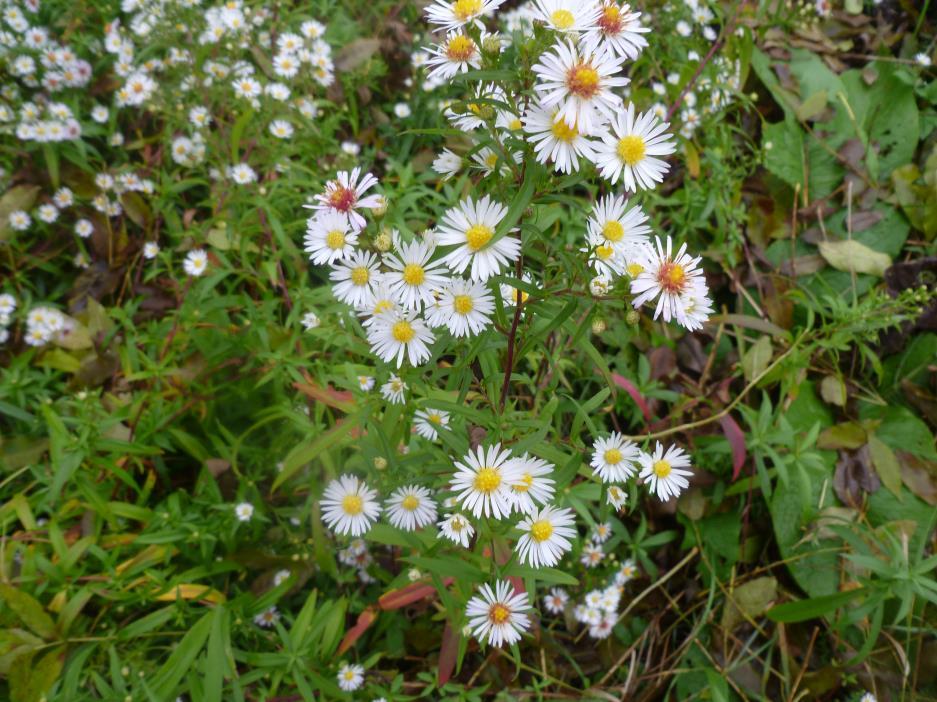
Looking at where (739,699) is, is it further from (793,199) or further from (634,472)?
(793,199)

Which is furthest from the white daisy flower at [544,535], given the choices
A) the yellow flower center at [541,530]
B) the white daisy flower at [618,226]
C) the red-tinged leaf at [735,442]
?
the red-tinged leaf at [735,442]

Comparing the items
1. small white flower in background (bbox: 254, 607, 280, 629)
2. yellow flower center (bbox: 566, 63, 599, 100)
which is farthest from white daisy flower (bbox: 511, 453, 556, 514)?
small white flower in background (bbox: 254, 607, 280, 629)

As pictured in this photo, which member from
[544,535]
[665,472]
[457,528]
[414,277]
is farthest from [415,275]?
[665,472]

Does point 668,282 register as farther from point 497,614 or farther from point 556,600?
point 556,600

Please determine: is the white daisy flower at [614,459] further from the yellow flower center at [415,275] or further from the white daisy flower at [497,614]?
the yellow flower center at [415,275]

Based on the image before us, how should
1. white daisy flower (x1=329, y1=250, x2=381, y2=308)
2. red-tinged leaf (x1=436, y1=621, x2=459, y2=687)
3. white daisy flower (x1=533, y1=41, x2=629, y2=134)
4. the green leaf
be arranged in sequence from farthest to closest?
the green leaf, red-tinged leaf (x1=436, y1=621, x2=459, y2=687), white daisy flower (x1=329, y1=250, x2=381, y2=308), white daisy flower (x1=533, y1=41, x2=629, y2=134)

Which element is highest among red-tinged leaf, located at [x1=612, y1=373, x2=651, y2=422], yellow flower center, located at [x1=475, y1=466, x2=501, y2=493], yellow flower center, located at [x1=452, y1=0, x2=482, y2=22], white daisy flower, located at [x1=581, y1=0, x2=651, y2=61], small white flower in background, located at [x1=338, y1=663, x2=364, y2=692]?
red-tinged leaf, located at [x1=612, y1=373, x2=651, y2=422]

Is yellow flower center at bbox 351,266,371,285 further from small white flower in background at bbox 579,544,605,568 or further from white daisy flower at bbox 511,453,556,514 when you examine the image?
small white flower in background at bbox 579,544,605,568
